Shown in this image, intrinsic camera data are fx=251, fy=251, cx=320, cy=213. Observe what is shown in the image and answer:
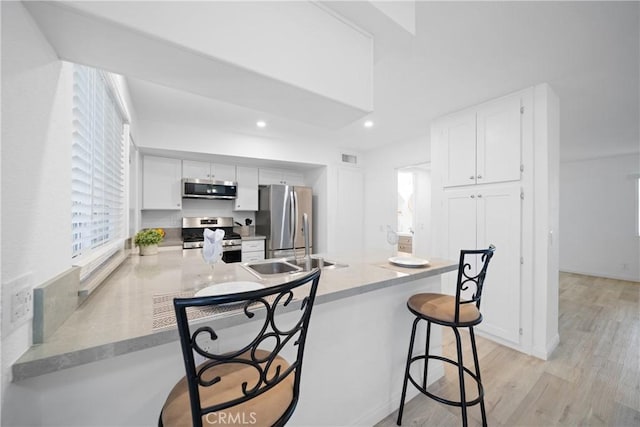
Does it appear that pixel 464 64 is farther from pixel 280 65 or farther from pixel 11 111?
pixel 11 111

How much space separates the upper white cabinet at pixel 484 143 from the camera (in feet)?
8.04

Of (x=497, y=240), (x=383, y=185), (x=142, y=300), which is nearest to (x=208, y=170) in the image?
(x=383, y=185)

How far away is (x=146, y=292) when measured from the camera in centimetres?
112

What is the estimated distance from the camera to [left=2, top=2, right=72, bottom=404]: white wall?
0.60m

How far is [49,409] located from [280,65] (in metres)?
1.40

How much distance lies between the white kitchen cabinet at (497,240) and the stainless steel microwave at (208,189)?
124 inches

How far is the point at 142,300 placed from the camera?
1.02 meters

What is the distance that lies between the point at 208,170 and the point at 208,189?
0.34 metres

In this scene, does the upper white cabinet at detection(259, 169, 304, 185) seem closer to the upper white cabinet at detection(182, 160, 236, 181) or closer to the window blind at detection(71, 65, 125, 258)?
the upper white cabinet at detection(182, 160, 236, 181)

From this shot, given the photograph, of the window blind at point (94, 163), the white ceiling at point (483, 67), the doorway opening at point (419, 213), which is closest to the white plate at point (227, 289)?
the window blind at point (94, 163)

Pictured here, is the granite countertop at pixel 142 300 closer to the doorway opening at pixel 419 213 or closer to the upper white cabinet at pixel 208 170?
the upper white cabinet at pixel 208 170

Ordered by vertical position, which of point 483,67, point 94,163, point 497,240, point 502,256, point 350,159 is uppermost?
point 483,67

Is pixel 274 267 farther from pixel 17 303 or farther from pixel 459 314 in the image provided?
pixel 17 303

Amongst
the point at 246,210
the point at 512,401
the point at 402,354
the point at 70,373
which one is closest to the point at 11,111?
the point at 70,373
